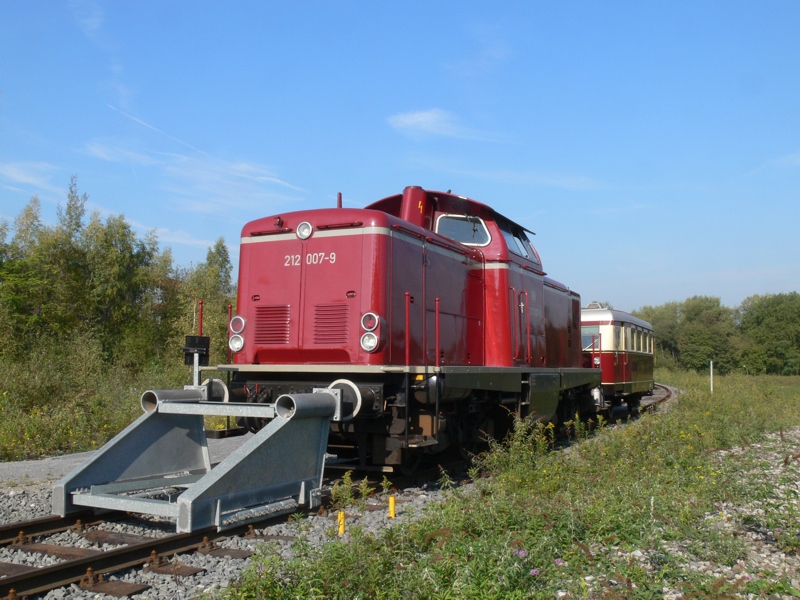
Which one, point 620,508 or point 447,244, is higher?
point 447,244

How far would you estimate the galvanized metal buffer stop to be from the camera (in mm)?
5191

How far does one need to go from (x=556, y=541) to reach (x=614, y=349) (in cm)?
1230

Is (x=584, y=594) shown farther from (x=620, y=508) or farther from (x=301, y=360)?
(x=301, y=360)

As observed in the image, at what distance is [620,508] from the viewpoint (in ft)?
17.7

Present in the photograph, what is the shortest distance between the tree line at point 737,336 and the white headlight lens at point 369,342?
58.3m

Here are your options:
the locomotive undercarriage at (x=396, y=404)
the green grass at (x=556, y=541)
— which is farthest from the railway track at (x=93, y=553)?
the locomotive undercarriage at (x=396, y=404)

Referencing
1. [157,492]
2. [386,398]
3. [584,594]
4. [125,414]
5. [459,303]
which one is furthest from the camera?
[125,414]

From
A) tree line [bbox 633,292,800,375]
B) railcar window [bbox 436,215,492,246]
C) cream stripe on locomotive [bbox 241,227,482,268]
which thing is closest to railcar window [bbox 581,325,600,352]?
railcar window [bbox 436,215,492,246]

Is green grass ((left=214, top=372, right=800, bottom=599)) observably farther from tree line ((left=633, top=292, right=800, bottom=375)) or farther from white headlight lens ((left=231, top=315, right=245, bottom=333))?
tree line ((left=633, top=292, right=800, bottom=375))

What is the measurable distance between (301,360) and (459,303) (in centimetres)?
230

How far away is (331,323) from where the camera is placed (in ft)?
24.0

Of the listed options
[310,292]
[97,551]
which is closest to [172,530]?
[97,551]

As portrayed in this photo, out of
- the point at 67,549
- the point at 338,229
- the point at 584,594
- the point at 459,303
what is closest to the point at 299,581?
the point at 584,594

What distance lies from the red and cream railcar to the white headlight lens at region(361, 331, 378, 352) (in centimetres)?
934
